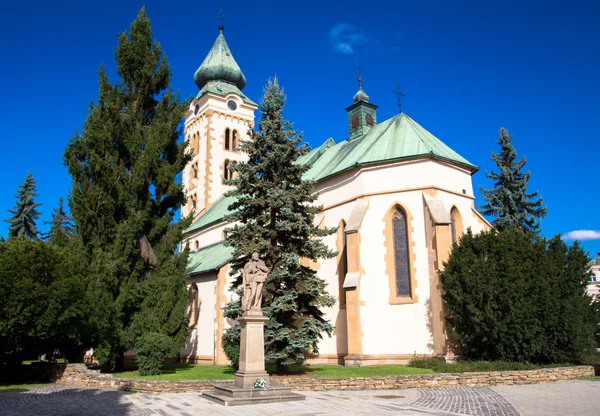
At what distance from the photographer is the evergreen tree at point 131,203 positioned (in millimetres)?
18562

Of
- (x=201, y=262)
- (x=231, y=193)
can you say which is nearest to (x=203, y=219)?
(x=201, y=262)

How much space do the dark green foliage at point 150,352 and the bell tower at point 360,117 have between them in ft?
53.6

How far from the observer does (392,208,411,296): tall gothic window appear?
810 inches

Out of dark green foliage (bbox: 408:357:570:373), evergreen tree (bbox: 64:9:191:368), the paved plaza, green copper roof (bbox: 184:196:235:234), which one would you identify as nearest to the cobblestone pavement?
the paved plaza

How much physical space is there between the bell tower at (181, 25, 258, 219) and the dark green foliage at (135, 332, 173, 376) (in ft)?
64.2

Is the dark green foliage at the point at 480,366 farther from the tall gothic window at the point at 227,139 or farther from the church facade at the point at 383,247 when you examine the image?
the tall gothic window at the point at 227,139

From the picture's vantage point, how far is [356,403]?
11141 mm

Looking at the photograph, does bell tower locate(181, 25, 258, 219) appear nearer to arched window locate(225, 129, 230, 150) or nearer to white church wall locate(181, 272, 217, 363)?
arched window locate(225, 129, 230, 150)

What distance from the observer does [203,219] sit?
116 ft

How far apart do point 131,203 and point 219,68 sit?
2343 centimetres

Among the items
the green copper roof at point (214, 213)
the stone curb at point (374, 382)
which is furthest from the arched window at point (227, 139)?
the stone curb at point (374, 382)

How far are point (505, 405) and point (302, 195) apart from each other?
9830mm

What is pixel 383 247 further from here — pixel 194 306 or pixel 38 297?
pixel 38 297

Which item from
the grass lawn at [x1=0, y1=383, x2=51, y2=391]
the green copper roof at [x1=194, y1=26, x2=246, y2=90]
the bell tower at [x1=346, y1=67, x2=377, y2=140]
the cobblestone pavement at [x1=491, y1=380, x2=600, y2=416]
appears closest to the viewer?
the cobblestone pavement at [x1=491, y1=380, x2=600, y2=416]
